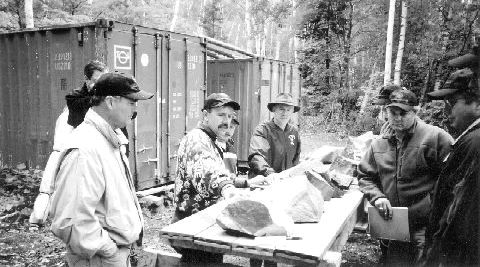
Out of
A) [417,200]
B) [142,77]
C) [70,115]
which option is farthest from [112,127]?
[142,77]

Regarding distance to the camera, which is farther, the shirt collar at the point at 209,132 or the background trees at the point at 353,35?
the background trees at the point at 353,35

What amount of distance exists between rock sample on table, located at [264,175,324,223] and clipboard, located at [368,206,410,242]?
805mm

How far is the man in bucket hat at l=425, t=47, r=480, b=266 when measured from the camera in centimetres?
246

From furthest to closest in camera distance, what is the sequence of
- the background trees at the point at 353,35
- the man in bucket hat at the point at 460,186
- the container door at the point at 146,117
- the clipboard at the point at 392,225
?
the background trees at the point at 353,35, the container door at the point at 146,117, the clipboard at the point at 392,225, the man in bucket hat at the point at 460,186

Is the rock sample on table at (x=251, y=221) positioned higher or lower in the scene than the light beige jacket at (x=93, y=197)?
lower

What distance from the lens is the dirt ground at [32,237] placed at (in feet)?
16.4

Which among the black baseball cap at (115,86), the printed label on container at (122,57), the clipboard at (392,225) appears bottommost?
the clipboard at (392,225)

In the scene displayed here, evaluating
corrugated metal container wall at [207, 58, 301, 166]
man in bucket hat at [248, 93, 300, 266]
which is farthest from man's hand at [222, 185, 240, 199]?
corrugated metal container wall at [207, 58, 301, 166]

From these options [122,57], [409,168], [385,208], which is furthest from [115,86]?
[122,57]

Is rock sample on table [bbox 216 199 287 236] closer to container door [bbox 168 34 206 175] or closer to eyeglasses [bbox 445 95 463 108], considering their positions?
eyeglasses [bbox 445 95 463 108]

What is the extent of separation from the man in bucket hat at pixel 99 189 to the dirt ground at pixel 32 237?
137 centimetres

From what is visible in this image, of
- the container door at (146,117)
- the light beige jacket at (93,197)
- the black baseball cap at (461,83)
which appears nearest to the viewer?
the light beige jacket at (93,197)

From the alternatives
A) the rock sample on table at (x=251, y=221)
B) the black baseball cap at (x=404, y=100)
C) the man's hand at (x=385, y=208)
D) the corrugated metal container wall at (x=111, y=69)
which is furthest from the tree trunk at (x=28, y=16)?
the man's hand at (x=385, y=208)

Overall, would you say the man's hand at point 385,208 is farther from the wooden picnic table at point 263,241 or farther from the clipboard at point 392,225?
the wooden picnic table at point 263,241
